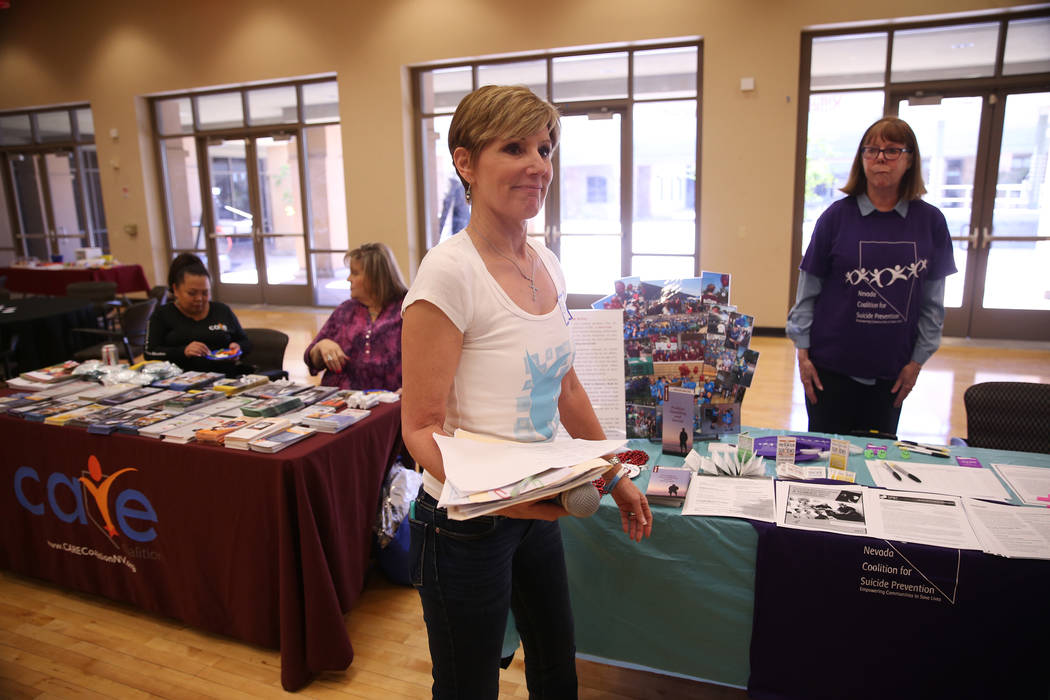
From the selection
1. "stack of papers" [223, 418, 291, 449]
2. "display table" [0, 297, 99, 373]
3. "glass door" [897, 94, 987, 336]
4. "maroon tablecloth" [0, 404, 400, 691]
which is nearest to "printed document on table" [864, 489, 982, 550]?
"maroon tablecloth" [0, 404, 400, 691]

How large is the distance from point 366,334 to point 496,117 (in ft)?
7.43

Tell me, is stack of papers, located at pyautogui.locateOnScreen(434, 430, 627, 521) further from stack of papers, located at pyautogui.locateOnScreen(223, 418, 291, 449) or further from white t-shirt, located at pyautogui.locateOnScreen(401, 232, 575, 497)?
stack of papers, located at pyautogui.locateOnScreen(223, 418, 291, 449)

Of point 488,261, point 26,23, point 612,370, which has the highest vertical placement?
point 26,23

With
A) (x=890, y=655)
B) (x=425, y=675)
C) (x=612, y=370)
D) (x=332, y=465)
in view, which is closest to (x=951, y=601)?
(x=890, y=655)

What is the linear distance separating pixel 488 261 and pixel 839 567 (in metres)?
1.13

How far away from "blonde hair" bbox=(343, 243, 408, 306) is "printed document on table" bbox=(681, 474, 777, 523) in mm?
1936

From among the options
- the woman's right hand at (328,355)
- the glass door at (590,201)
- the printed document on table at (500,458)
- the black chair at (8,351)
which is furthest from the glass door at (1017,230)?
the black chair at (8,351)

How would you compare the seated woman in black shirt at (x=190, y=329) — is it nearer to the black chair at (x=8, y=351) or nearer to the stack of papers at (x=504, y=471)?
the black chair at (x=8, y=351)

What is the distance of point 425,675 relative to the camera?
2.20 meters

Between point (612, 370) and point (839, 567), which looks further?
point (612, 370)

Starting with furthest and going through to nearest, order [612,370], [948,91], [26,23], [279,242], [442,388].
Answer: [26,23] < [279,242] < [948,91] < [612,370] < [442,388]

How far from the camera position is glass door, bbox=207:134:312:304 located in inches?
385

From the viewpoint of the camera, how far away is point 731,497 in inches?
69.6

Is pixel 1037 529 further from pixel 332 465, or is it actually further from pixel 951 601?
pixel 332 465
